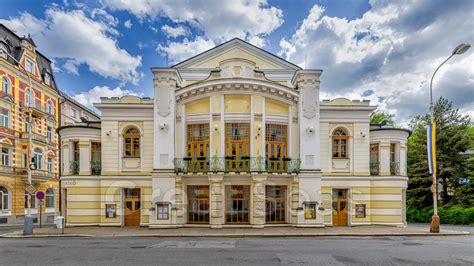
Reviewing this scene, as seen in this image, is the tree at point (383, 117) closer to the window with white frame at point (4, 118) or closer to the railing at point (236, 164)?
the railing at point (236, 164)

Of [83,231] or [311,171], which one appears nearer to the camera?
[83,231]

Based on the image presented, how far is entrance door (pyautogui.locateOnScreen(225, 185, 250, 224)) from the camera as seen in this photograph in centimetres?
1794

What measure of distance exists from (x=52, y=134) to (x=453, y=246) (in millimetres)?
35065

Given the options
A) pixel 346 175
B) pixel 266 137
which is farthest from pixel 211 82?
pixel 346 175

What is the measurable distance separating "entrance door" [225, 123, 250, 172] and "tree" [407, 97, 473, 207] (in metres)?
16.7

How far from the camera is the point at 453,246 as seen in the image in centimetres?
1263

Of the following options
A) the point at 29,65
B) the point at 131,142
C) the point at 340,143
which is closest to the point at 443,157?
the point at 340,143

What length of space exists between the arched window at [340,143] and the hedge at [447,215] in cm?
1174

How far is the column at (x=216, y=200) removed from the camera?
1722 centimetres

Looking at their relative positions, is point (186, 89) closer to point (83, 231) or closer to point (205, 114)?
point (205, 114)

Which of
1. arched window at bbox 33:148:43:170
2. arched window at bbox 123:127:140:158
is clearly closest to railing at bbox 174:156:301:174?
arched window at bbox 123:127:140:158

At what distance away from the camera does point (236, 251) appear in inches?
439

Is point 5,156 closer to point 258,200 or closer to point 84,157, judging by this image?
point 84,157

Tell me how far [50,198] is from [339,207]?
28704mm
